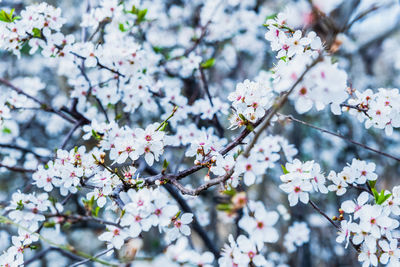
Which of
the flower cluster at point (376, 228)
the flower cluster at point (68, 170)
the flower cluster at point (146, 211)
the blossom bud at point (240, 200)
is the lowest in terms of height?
the flower cluster at point (376, 228)

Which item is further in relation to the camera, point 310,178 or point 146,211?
point 310,178

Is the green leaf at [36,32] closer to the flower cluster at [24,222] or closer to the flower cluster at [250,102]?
the flower cluster at [24,222]

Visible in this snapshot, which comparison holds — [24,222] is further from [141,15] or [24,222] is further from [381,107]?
[381,107]

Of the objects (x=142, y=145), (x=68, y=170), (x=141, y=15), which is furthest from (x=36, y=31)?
(x=142, y=145)

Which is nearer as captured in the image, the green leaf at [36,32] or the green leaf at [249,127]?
the green leaf at [249,127]

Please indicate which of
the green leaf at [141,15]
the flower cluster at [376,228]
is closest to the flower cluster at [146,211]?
the flower cluster at [376,228]

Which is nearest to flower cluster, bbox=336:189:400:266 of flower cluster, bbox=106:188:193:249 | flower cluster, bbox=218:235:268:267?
flower cluster, bbox=218:235:268:267

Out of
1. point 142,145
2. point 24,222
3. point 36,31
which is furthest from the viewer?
point 36,31

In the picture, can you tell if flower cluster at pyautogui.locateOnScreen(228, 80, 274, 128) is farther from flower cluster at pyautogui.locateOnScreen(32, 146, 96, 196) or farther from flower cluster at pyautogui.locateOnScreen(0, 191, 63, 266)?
flower cluster at pyautogui.locateOnScreen(0, 191, 63, 266)

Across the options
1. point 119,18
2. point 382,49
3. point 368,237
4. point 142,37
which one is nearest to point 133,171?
point 368,237
